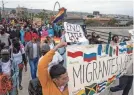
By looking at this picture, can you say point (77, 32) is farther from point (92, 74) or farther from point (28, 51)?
point (28, 51)

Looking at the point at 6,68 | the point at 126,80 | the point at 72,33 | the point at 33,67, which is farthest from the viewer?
the point at 33,67

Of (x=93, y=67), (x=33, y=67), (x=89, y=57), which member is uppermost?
(x=89, y=57)

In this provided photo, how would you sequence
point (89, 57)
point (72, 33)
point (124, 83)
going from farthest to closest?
point (124, 83)
point (72, 33)
point (89, 57)

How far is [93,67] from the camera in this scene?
5266mm

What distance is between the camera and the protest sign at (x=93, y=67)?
4832 millimetres

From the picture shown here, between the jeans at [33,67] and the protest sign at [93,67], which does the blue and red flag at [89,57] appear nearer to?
the protest sign at [93,67]

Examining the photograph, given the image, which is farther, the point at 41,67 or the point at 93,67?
the point at 93,67

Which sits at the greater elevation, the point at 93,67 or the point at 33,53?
the point at 93,67

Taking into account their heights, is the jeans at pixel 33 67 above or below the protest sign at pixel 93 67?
below

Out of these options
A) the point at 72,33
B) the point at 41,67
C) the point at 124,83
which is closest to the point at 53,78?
the point at 41,67

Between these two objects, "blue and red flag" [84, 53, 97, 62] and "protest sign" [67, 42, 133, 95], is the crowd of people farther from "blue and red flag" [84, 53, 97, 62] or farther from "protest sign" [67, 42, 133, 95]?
"blue and red flag" [84, 53, 97, 62]

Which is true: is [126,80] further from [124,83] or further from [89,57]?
[89,57]

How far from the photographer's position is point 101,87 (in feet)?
17.6

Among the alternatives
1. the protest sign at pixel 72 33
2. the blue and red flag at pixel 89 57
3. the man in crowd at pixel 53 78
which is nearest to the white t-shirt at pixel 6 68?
Result: the protest sign at pixel 72 33
